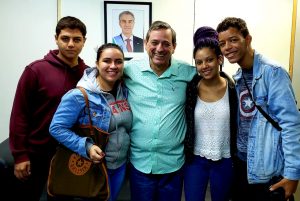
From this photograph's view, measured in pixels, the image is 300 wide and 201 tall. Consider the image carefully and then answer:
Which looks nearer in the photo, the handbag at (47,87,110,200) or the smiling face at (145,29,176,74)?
the handbag at (47,87,110,200)

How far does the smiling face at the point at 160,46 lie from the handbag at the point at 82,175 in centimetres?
47

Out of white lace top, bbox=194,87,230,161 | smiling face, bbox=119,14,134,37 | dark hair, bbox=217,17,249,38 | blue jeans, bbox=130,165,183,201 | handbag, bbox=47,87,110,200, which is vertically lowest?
blue jeans, bbox=130,165,183,201

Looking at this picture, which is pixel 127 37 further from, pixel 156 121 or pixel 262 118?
pixel 262 118

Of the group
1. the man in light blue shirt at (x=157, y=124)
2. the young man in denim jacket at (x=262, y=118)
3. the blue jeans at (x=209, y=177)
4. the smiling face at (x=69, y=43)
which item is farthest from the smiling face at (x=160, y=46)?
the blue jeans at (x=209, y=177)

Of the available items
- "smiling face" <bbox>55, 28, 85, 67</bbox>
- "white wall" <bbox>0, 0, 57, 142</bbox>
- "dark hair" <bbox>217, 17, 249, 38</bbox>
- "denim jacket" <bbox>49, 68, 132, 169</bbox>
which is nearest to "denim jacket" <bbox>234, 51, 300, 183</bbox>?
"dark hair" <bbox>217, 17, 249, 38</bbox>

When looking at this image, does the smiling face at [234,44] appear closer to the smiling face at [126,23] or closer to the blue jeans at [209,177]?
the blue jeans at [209,177]

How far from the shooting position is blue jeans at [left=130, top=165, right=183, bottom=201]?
1655mm

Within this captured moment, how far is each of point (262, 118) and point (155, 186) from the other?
730 millimetres

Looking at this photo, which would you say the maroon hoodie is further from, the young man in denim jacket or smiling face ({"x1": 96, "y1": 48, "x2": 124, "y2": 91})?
the young man in denim jacket

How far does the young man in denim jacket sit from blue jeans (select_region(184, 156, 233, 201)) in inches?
4.5

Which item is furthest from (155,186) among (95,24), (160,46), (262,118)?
(95,24)

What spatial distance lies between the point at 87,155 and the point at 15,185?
2.73 ft

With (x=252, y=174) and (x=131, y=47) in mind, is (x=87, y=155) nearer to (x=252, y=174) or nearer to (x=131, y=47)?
(x=252, y=174)

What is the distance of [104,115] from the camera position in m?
1.52
